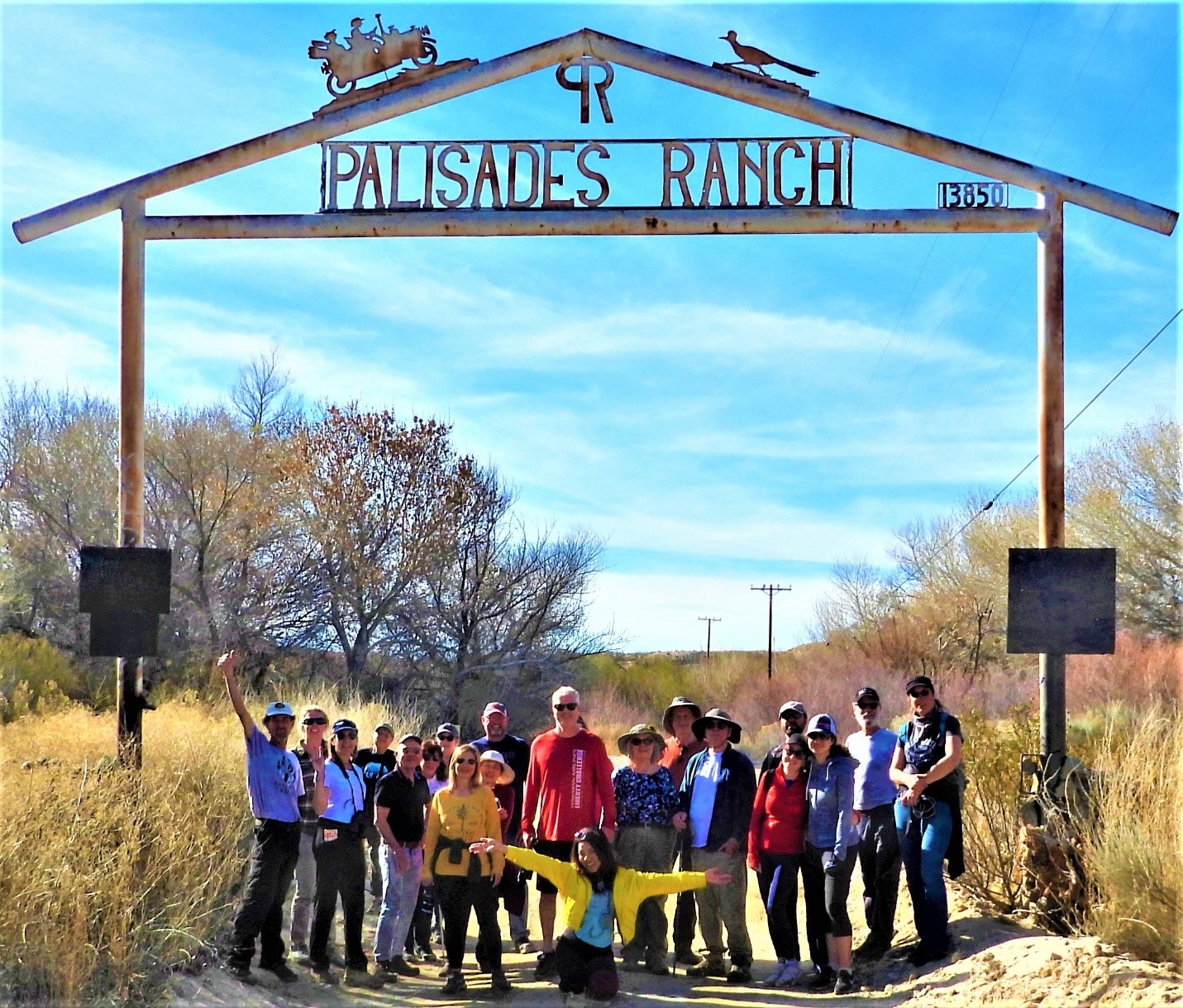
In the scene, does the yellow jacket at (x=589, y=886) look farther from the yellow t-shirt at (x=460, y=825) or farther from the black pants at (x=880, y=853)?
the black pants at (x=880, y=853)

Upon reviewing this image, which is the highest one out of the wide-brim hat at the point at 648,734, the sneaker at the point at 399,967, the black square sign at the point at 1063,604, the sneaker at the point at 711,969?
the black square sign at the point at 1063,604

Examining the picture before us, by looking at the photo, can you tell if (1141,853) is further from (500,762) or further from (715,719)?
(500,762)

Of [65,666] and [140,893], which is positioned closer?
[140,893]

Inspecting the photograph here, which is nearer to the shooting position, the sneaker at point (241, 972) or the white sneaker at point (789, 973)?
the sneaker at point (241, 972)

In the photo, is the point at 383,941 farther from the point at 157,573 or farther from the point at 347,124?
the point at 347,124

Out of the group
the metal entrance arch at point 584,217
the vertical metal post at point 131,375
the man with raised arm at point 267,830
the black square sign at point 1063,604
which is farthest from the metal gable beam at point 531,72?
the man with raised arm at point 267,830

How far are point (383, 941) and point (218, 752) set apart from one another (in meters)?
2.85

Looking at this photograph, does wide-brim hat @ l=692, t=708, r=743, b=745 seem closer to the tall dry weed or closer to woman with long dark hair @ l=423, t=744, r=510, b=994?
woman with long dark hair @ l=423, t=744, r=510, b=994

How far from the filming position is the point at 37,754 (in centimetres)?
1141

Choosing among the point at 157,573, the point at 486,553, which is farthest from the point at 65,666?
the point at 157,573

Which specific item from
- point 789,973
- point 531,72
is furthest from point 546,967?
point 531,72

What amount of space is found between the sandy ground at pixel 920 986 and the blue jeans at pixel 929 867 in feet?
0.63

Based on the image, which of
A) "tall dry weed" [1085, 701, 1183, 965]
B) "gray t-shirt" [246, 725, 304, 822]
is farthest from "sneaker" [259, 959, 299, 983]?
"tall dry weed" [1085, 701, 1183, 965]

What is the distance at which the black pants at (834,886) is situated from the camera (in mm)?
7965
